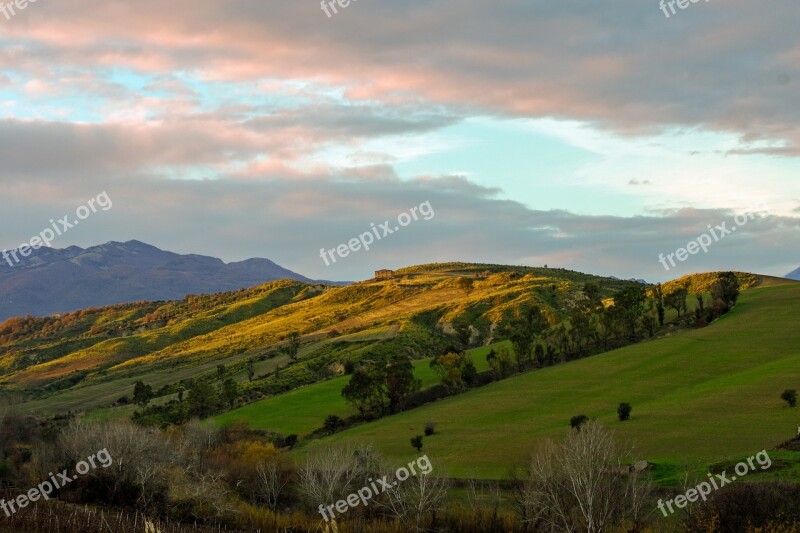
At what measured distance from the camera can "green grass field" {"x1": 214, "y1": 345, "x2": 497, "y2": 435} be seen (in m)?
98.1

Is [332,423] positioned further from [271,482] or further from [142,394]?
[142,394]

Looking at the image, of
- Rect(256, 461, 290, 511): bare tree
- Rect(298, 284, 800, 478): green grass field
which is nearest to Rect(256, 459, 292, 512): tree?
Rect(256, 461, 290, 511): bare tree

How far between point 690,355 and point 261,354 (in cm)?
10595

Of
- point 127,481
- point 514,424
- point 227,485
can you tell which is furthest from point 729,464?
point 127,481

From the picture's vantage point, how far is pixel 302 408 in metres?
106

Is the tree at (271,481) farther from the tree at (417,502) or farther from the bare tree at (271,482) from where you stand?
the tree at (417,502)

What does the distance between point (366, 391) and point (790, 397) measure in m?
53.6

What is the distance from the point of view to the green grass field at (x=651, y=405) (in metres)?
61.4

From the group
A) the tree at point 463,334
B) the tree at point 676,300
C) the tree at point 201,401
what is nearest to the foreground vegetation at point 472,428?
the tree at point 201,401

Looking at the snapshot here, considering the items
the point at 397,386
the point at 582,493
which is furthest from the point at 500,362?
the point at 582,493

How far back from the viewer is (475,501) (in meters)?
48.8

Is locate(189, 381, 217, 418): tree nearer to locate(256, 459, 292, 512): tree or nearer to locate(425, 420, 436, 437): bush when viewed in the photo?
locate(425, 420, 436, 437): bush

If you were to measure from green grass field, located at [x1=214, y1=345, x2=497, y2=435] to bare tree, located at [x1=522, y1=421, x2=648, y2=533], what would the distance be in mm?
55045

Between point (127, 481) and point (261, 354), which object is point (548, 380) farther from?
point (261, 354)
